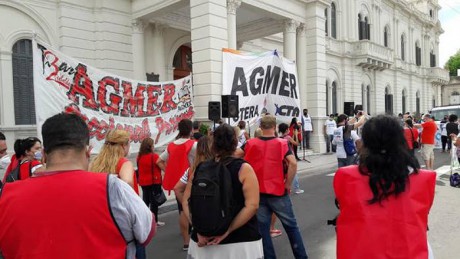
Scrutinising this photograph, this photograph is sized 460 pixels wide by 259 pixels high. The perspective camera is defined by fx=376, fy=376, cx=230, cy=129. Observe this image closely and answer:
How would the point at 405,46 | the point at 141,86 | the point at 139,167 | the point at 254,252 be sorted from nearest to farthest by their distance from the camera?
the point at 254,252
the point at 139,167
the point at 141,86
the point at 405,46

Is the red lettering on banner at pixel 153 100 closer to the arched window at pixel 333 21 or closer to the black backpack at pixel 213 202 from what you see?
the black backpack at pixel 213 202

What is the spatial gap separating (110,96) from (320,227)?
524cm

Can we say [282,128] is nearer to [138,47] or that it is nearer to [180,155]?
[180,155]

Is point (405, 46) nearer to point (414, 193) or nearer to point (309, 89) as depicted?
point (309, 89)

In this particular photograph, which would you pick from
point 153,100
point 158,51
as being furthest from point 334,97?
point 153,100

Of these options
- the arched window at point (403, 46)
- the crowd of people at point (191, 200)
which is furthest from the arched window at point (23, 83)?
the arched window at point (403, 46)

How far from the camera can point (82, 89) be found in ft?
25.1

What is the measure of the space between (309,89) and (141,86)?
9.96 meters

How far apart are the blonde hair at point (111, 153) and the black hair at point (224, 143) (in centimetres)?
109

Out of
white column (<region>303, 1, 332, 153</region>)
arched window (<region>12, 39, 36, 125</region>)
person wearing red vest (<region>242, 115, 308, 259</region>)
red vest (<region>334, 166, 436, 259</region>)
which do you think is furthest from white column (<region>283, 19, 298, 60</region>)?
red vest (<region>334, 166, 436, 259</region>)

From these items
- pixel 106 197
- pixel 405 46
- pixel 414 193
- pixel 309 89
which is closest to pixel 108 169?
pixel 106 197

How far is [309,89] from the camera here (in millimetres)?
17422

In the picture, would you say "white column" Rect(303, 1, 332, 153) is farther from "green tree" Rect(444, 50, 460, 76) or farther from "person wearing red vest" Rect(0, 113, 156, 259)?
"green tree" Rect(444, 50, 460, 76)

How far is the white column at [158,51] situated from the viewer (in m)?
15.8
